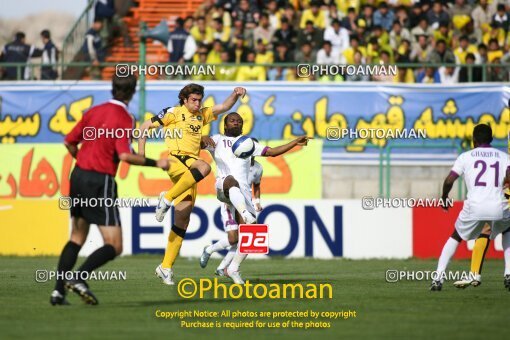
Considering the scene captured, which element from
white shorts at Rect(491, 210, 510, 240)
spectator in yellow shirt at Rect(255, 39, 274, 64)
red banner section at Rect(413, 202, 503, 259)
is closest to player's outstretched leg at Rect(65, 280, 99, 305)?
white shorts at Rect(491, 210, 510, 240)

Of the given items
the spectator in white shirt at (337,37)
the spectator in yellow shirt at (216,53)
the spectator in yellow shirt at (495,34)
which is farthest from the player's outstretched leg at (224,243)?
the spectator in yellow shirt at (495,34)

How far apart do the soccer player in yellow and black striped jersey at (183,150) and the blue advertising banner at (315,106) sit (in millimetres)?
9819

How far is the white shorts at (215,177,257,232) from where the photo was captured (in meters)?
17.1

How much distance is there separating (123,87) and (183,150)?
406 cm

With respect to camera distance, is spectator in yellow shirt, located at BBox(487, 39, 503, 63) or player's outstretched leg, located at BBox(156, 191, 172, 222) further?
spectator in yellow shirt, located at BBox(487, 39, 503, 63)

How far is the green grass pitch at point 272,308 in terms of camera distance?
36.8ft

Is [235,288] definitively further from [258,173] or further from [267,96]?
[267,96]

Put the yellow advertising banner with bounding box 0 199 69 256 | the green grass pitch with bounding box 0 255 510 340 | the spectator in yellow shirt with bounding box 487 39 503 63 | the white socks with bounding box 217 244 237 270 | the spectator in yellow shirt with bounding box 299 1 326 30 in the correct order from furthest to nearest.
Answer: the spectator in yellow shirt with bounding box 299 1 326 30 < the spectator in yellow shirt with bounding box 487 39 503 63 < the yellow advertising banner with bounding box 0 199 69 256 < the white socks with bounding box 217 244 237 270 < the green grass pitch with bounding box 0 255 510 340

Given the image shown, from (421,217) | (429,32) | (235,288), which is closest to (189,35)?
(429,32)

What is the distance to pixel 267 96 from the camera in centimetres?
Answer: 2738

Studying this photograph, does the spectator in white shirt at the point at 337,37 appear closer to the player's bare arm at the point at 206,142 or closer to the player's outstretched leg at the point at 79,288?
the player's bare arm at the point at 206,142

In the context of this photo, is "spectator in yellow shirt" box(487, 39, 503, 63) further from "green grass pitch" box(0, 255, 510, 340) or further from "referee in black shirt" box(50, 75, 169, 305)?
"referee in black shirt" box(50, 75, 169, 305)

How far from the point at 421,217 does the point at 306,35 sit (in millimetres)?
7011

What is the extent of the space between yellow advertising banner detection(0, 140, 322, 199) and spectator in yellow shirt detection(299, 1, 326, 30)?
6.64m
